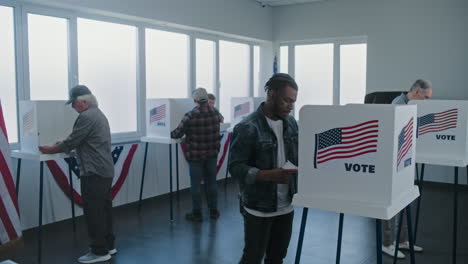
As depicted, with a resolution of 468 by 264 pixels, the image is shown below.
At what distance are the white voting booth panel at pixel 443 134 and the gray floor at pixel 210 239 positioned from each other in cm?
114

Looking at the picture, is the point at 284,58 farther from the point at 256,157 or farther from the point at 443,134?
the point at 256,157

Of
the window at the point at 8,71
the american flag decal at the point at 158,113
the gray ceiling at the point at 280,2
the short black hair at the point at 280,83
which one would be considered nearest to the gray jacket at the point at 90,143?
the window at the point at 8,71

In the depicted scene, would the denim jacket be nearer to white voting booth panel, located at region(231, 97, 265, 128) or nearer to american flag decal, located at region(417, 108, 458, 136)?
american flag decal, located at region(417, 108, 458, 136)

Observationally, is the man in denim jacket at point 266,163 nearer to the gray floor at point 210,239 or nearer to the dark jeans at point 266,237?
the dark jeans at point 266,237

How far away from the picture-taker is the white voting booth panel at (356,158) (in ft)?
5.70

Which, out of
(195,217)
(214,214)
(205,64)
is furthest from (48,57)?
(205,64)

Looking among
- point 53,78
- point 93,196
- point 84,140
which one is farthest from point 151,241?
point 53,78

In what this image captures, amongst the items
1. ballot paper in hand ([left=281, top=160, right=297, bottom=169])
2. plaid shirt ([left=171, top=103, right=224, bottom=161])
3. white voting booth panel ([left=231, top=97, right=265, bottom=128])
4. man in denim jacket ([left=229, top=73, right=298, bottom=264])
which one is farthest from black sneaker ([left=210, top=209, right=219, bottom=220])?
ballot paper in hand ([left=281, top=160, right=297, bottom=169])

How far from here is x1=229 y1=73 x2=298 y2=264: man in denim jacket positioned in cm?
214

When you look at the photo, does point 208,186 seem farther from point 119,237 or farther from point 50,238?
point 50,238

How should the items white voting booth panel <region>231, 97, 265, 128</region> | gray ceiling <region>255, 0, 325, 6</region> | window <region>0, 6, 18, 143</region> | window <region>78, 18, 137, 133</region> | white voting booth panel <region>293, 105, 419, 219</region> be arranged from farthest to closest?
gray ceiling <region>255, 0, 325, 6</region>
white voting booth panel <region>231, 97, 265, 128</region>
window <region>78, 18, 137, 133</region>
window <region>0, 6, 18, 143</region>
white voting booth panel <region>293, 105, 419, 219</region>

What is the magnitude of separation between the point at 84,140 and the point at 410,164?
2.43 metres

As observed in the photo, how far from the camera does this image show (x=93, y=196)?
3.54 m

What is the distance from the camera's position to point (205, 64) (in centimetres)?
676
